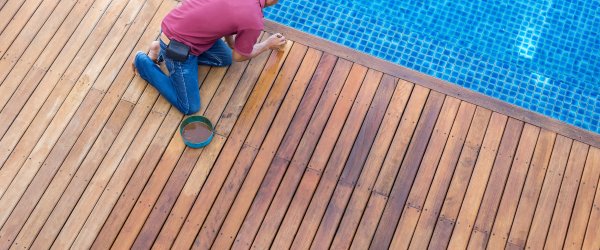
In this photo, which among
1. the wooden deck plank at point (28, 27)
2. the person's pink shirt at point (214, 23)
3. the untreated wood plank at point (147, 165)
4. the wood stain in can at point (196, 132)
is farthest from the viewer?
the wooden deck plank at point (28, 27)

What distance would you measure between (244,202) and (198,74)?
851 millimetres

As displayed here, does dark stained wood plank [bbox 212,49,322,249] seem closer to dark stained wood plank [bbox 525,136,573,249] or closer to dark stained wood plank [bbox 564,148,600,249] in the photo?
dark stained wood plank [bbox 525,136,573,249]

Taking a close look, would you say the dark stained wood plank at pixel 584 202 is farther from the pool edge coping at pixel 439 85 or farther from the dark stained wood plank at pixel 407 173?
the dark stained wood plank at pixel 407 173

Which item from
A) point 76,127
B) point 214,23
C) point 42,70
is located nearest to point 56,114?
point 76,127

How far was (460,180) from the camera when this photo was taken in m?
3.22

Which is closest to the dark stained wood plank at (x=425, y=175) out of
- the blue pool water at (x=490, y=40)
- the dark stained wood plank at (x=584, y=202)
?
the blue pool water at (x=490, y=40)

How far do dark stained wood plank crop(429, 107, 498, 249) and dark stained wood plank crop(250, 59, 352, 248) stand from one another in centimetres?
78

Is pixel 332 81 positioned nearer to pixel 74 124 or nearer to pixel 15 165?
pixel 74 124

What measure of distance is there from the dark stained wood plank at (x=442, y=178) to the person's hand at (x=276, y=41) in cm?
111

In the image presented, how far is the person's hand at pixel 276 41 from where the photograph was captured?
3342mm

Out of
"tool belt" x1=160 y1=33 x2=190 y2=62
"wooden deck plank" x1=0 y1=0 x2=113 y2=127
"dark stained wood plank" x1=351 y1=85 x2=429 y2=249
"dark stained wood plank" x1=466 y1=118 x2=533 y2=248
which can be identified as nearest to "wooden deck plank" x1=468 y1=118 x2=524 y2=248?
"dark stained wood plank" x1=466 y1=118 x2=533 y2=248

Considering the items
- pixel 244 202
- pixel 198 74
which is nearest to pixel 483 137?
pixel 244 202

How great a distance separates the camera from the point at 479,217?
3.13m

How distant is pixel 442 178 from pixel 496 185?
11.7 inches
